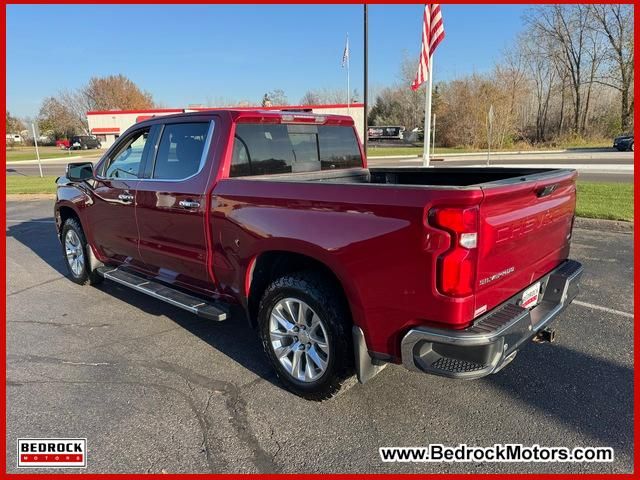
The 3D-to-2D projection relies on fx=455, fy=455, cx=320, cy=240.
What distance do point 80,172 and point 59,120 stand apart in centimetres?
8082

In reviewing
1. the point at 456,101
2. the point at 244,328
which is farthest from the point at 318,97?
the point at 244,328

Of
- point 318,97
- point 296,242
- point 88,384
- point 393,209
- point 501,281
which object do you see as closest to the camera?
point 393,209

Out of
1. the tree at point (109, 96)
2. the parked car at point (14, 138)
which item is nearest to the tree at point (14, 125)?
the parked car at point (14, 138)

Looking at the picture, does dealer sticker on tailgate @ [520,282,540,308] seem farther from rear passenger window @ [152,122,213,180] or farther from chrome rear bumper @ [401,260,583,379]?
rear passenger window @ [152,122,213,180]

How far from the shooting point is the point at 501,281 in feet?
8.62

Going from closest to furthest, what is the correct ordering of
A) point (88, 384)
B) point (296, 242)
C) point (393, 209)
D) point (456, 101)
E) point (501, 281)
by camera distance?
point (393, 209), point (501, 281), point (296, 242), point (88, 384), point (456, 101)

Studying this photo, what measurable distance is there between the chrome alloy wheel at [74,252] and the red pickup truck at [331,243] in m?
1.03

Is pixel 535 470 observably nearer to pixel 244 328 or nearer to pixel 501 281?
pixel 501 281

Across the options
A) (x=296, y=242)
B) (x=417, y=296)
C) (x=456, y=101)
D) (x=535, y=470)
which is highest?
(x=456, y=101)

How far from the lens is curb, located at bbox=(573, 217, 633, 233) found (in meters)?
7.96

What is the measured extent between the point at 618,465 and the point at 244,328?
3.09 m

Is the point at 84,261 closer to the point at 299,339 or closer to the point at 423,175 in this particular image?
the point at 299,339

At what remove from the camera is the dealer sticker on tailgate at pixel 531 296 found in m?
2.93

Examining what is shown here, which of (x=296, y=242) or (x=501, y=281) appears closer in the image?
(x=501, y=281)
